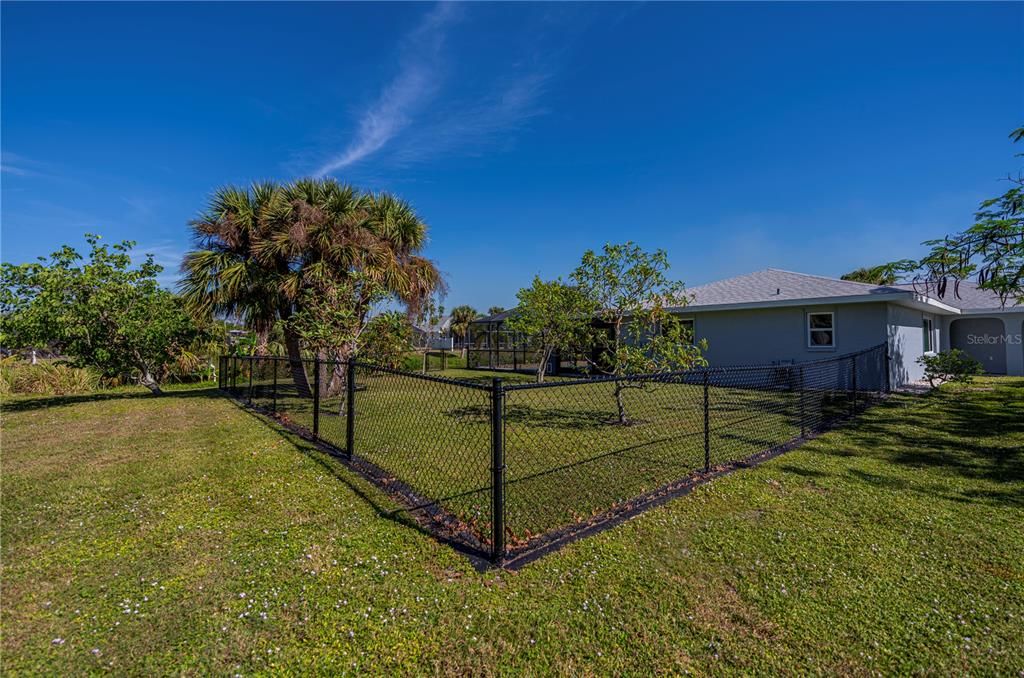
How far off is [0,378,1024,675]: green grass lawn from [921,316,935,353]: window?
574 inches

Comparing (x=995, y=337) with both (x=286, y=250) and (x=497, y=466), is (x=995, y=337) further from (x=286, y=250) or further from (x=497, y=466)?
(x=286, y=250)

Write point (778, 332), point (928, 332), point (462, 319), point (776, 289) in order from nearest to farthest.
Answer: point (778, 332)
point (776, 289)
point (928, 332)
point (462, 319)

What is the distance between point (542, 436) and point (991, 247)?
9997mm

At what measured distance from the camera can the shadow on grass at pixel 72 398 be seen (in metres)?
9.69

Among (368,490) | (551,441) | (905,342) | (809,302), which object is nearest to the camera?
(368,490)

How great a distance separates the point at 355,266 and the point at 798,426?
363 inches

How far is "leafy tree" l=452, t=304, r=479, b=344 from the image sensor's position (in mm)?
39459

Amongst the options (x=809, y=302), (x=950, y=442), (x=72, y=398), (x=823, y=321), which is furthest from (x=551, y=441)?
(x=72, y=398)

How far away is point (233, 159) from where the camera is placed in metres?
12.4

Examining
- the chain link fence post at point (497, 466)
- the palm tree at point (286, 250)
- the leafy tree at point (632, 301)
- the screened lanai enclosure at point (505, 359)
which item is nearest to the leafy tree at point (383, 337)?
the palm tree at point (286, 250)

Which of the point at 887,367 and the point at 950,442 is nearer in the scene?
the point at 950,442

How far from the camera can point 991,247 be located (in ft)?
28.8

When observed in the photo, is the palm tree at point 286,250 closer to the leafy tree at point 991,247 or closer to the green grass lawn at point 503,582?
the green grass lawn at point 503,582

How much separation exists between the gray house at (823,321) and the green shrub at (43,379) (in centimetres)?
1855
